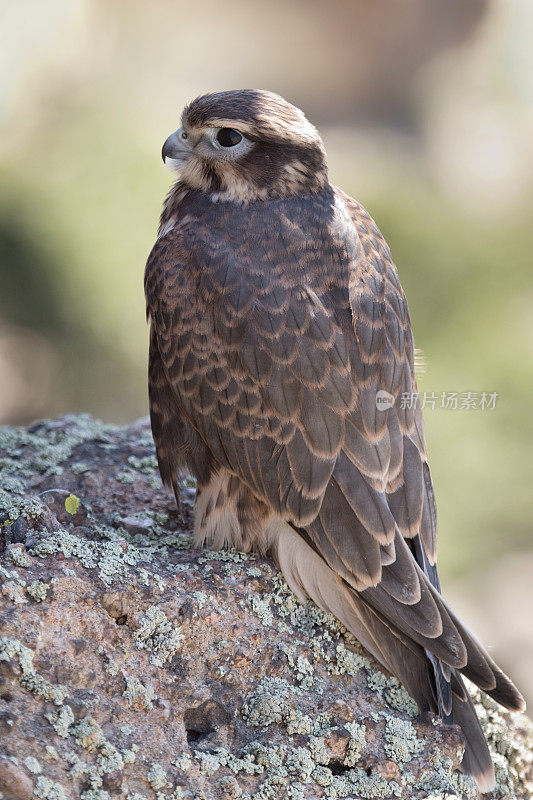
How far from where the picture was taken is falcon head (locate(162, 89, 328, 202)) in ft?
10.7

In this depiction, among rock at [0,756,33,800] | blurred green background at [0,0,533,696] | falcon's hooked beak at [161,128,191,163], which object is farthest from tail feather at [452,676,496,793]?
blurred green background at [0,0,533,696]

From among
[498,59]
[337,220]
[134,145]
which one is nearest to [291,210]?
[337,220]

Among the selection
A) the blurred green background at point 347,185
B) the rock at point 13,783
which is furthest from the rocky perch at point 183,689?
the blurred green background at point 347,185

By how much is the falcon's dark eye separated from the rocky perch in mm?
1352

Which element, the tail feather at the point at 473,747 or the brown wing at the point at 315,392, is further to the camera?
the brown wing at the point at 315,392

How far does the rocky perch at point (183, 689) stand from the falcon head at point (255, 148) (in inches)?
49.3

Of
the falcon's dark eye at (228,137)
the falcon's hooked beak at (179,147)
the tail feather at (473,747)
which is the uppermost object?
the falcon's dark eye at (228,137)

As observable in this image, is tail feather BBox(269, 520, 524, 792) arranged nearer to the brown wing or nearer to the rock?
the brown wing

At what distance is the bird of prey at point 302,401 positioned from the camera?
2.79 m

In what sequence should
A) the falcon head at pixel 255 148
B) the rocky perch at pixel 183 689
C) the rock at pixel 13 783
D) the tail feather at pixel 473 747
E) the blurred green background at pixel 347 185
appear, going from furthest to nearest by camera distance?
the blurred green background at pixel 347 185 → the falcon head at pixel 255 148 → the tail feather at pixel 473 747 → the rocky perch at pixel 183 689 → the rock at pixel 13 783

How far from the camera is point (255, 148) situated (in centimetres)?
331

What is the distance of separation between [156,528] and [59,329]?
3848mm

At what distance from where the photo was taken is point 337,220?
325 centimetres

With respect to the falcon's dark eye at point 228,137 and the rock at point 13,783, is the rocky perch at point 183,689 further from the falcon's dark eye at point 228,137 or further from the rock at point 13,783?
the falcon's dark eye at point 228,137
